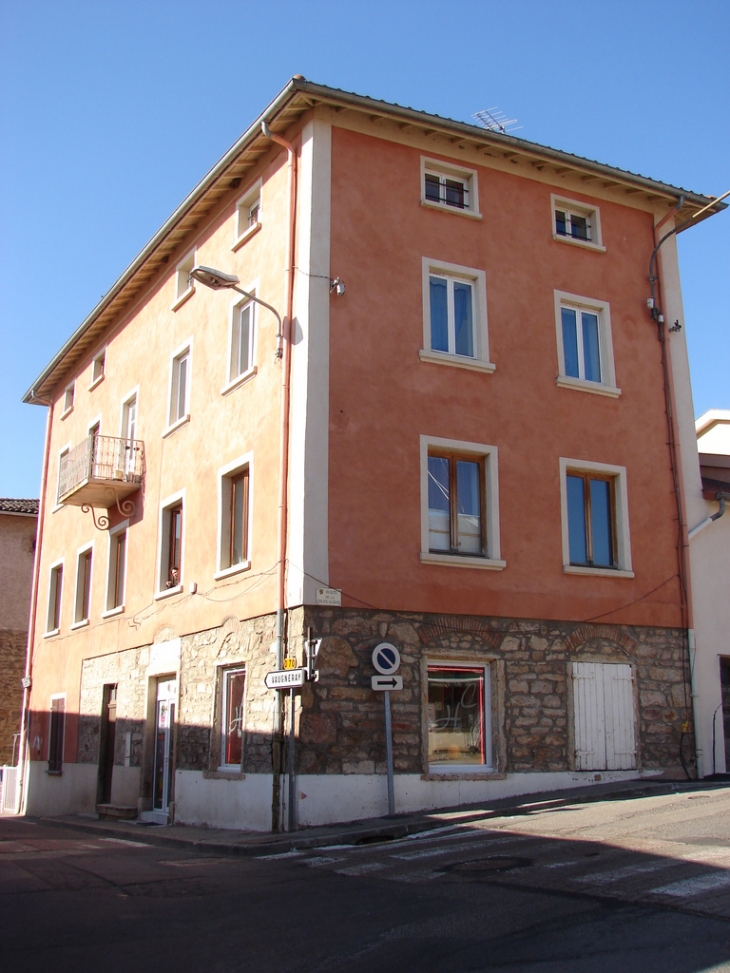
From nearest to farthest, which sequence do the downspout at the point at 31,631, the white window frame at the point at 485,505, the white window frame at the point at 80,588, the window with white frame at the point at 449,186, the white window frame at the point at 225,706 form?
the white window frame at the point at 485,505
the white window frame at the point at 225,706
the window with white frame at the point at 449,186
the white window frame at the point at 80,588
the downspout at the point at 31,631

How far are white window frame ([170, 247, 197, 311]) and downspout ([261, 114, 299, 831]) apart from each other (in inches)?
170

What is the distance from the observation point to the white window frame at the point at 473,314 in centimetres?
1620

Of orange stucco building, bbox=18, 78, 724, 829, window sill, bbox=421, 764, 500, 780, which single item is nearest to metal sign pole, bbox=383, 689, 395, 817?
orange stucco building, bbox=18, 78, 724, 829

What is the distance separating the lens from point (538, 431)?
1686 cm

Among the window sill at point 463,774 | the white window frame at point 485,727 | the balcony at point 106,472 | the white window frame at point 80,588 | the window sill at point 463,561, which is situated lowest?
the window sill at point 463,774

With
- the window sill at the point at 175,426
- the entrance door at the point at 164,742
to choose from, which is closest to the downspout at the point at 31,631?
the entrance door at the point at 164,742

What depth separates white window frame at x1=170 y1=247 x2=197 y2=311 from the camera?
2025 centimetres

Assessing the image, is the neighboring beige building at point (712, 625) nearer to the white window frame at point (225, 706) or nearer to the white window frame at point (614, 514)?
the white window frame at point (614, 514)

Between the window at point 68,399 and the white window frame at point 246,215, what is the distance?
1018 cm

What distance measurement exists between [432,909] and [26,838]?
10259 mm

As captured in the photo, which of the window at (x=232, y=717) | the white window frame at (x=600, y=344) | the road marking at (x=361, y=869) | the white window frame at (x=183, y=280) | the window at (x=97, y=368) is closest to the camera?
the road marking at (x=361, y=869)

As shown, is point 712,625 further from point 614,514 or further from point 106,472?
point 106,472

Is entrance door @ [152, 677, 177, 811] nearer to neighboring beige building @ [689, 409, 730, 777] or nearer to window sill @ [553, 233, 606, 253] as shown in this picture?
neighboring beige building @ [689, 409, 730, 777]

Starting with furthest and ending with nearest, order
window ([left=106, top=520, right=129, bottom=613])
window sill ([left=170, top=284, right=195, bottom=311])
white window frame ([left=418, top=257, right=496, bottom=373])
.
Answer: window ([left=106, top=520, right=129, bottom=613])
window sill ([left=170, top=284, right=195, bottom=311])
white window frame ([left=418, top=257, right=496, bottom=373])
